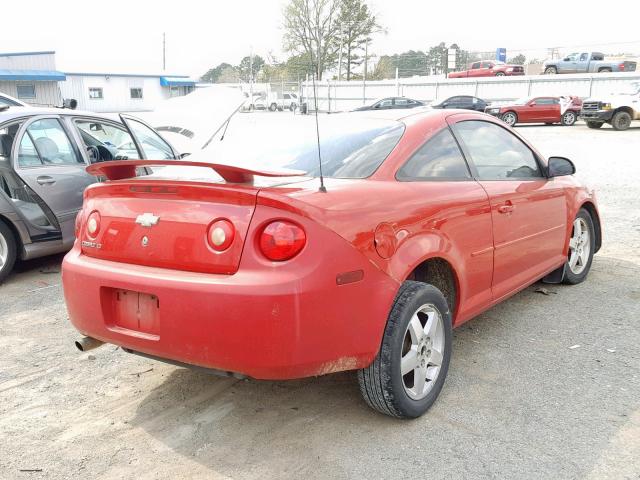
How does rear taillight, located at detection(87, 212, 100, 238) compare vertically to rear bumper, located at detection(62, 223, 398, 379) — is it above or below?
above

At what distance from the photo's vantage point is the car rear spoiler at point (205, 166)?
2635 mm

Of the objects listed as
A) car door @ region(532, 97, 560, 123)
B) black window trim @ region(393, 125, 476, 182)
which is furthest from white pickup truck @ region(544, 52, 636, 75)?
black window trim @ region(393, 125, 476, 182)

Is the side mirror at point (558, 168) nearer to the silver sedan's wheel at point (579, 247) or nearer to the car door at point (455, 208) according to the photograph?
the silver sedan's wheel at point (579, 247)

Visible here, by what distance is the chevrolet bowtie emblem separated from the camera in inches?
111

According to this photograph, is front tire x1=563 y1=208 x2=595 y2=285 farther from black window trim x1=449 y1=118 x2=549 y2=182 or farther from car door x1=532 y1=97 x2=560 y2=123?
car door x1=532 y1=97 x2=560 y2=123

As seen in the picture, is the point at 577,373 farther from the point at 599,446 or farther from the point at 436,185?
the point at 436,185

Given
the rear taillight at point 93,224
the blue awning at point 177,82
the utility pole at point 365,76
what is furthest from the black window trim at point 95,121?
the blue awning at point 177,82

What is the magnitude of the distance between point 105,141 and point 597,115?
21.7 metres

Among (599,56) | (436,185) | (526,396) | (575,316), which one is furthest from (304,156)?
(599,56)

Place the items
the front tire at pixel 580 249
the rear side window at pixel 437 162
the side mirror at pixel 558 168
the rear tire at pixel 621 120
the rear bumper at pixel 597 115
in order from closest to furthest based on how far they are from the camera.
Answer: the rear side window at pixel 437 162
the side mirror at pixel 558 168
the front tire at pixel 580 249
the rear tire at pixel 621 120
the rear bumper at pixel 597 115

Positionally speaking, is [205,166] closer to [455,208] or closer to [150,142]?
[455,208]

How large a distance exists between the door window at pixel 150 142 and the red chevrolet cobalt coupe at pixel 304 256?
3574 millimetres

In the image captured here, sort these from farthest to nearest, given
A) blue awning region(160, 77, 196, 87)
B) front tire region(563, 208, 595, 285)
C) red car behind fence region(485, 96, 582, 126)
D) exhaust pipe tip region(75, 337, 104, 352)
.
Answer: blue awning region(160, 77, 196, 87), red car behind fence region(485, 96, 582, 126), front tire region(563, 208, 595, 285), exhaust pipe tip region(75, 337, 104, 352)

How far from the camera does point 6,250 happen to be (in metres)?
5.55
